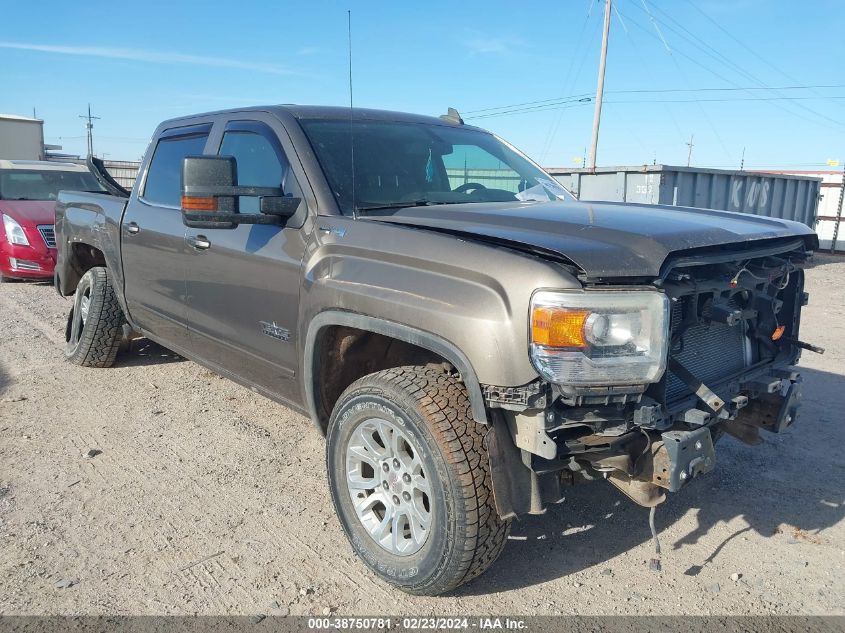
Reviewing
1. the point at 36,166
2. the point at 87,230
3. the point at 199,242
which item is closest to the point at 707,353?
the point at 199,242

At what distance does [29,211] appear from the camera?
9.71m

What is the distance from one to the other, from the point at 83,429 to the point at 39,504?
1.03m

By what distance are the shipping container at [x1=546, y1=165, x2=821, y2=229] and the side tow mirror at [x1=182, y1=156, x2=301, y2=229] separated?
834cm

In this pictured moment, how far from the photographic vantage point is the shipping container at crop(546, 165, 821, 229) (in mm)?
11578

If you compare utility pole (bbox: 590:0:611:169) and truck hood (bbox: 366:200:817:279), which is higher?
utility pole (bbox: 590:0:611:169)

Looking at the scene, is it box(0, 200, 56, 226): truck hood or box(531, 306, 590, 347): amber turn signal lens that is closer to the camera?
box(531, 306, 590, 347): amber turn signal lens

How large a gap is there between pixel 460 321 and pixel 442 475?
57 cm

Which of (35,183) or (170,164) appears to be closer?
(170,164)

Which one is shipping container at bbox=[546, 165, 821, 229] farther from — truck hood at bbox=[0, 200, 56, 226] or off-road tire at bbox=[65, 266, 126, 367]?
truck hood at bbox=[0, 200, 56, 226]

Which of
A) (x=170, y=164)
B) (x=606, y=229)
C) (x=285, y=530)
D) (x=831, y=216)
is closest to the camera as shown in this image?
(x=606, y=229)

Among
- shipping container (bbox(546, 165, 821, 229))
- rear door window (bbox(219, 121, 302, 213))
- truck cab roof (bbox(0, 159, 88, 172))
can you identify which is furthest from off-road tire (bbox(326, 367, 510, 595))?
truck cab roof (bbox(0, 159, 88, 172))

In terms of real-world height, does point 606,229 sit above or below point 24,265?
above

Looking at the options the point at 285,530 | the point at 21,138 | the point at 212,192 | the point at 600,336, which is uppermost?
the point at 21,138

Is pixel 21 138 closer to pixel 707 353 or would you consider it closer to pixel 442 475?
pixel 442 475
